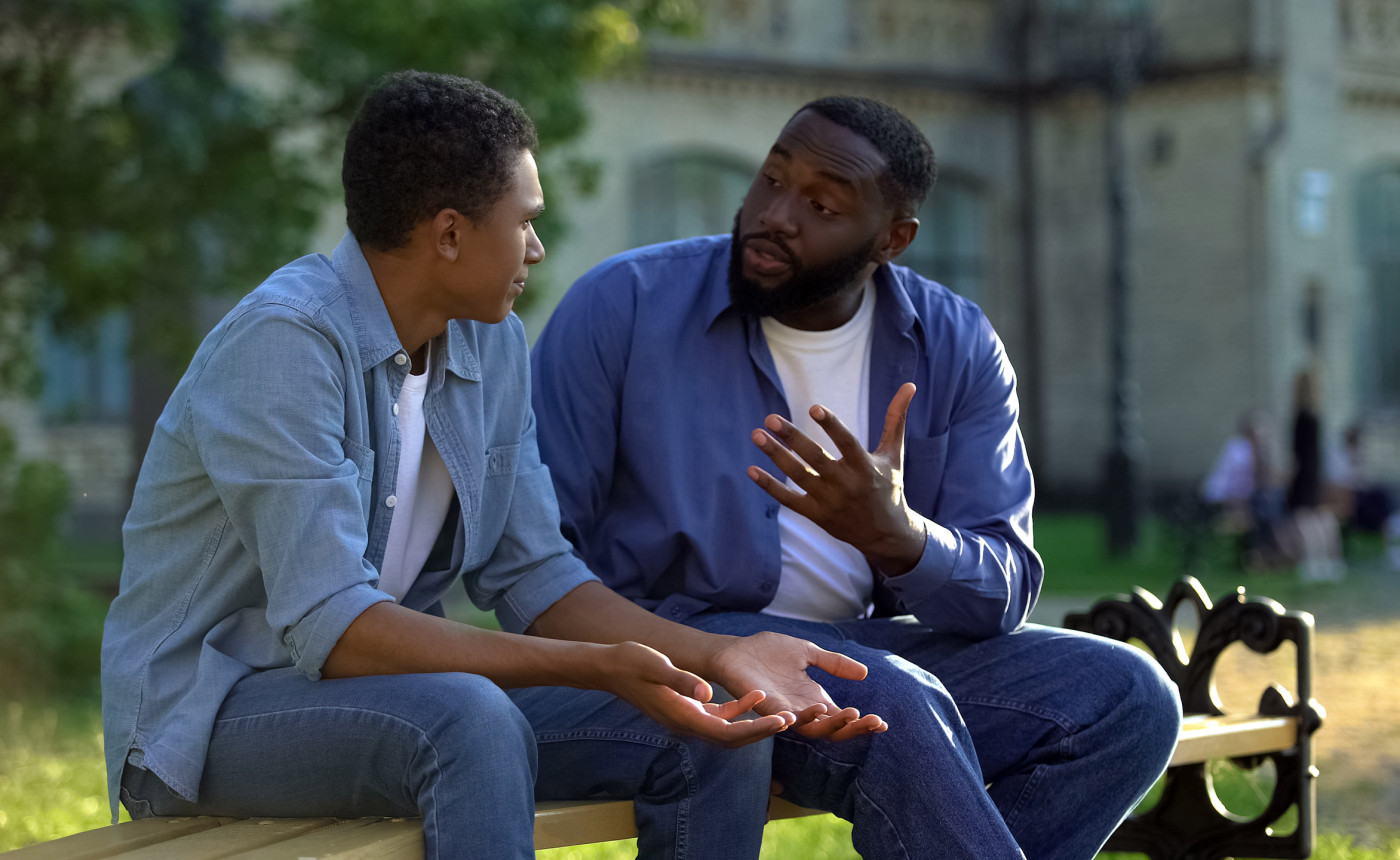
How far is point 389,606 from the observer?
238cm

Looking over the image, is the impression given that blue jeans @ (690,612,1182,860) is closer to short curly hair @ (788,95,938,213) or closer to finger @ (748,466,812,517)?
finger @ (748,466,812,517)

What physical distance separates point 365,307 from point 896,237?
1.37 meters

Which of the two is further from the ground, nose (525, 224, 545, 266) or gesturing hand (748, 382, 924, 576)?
nose (525, 224, 545, 266)

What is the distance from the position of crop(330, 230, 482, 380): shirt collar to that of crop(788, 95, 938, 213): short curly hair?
1122 mm

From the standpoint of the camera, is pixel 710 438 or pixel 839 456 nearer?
pixel 839 456

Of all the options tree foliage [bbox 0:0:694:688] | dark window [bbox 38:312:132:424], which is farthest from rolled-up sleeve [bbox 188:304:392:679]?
dark window [bbox 38:312:132:424]

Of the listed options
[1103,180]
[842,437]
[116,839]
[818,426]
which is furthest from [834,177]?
[1103,180]

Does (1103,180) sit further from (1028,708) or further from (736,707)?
(736,707)

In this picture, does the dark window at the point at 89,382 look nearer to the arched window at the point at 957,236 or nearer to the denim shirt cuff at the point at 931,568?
the arched window at the point at 957,236

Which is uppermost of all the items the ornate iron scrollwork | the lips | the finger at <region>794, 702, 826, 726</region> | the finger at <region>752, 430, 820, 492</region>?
the lips

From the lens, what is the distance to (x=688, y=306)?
3.39m

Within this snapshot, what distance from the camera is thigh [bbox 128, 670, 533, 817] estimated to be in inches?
90.2

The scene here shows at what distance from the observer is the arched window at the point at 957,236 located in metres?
20.9

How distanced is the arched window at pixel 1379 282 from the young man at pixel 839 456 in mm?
18265
